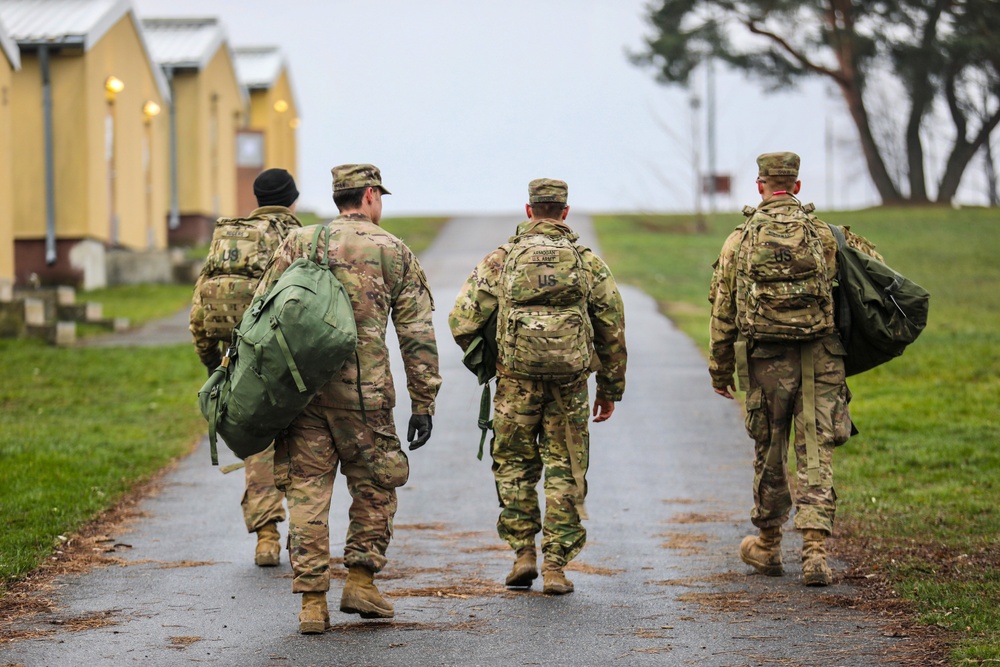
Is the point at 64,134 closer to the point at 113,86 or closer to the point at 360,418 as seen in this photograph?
the point at 113,86

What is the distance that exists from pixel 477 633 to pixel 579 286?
200 cm

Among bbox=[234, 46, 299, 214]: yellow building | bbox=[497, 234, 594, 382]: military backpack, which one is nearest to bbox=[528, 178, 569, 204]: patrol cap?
bbox=[497, 234, 594, 382]: military backpack


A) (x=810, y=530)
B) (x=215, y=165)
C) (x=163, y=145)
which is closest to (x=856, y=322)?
(x=810, y=530)

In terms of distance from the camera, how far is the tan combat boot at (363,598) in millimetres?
6887

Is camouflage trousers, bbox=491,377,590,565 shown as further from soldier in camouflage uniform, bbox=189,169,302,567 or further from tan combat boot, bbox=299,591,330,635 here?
soldier in camouflage uniform, bbox=189,169,302,567

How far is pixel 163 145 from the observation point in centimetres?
3306

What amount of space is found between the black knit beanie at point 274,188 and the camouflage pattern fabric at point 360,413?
1.57 meters

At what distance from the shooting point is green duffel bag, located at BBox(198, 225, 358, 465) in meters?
6.49

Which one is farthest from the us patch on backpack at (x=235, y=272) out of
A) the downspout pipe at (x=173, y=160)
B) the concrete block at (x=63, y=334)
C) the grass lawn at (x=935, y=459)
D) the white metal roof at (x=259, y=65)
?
the white metal roof at (x=259, y=65)

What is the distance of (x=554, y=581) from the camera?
24.5ft

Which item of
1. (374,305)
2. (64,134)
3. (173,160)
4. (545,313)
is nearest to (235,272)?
(374,305)

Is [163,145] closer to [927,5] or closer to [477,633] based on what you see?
[927,5]

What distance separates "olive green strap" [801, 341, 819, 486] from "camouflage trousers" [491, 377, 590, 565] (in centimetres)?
120

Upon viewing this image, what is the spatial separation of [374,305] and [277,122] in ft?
128
